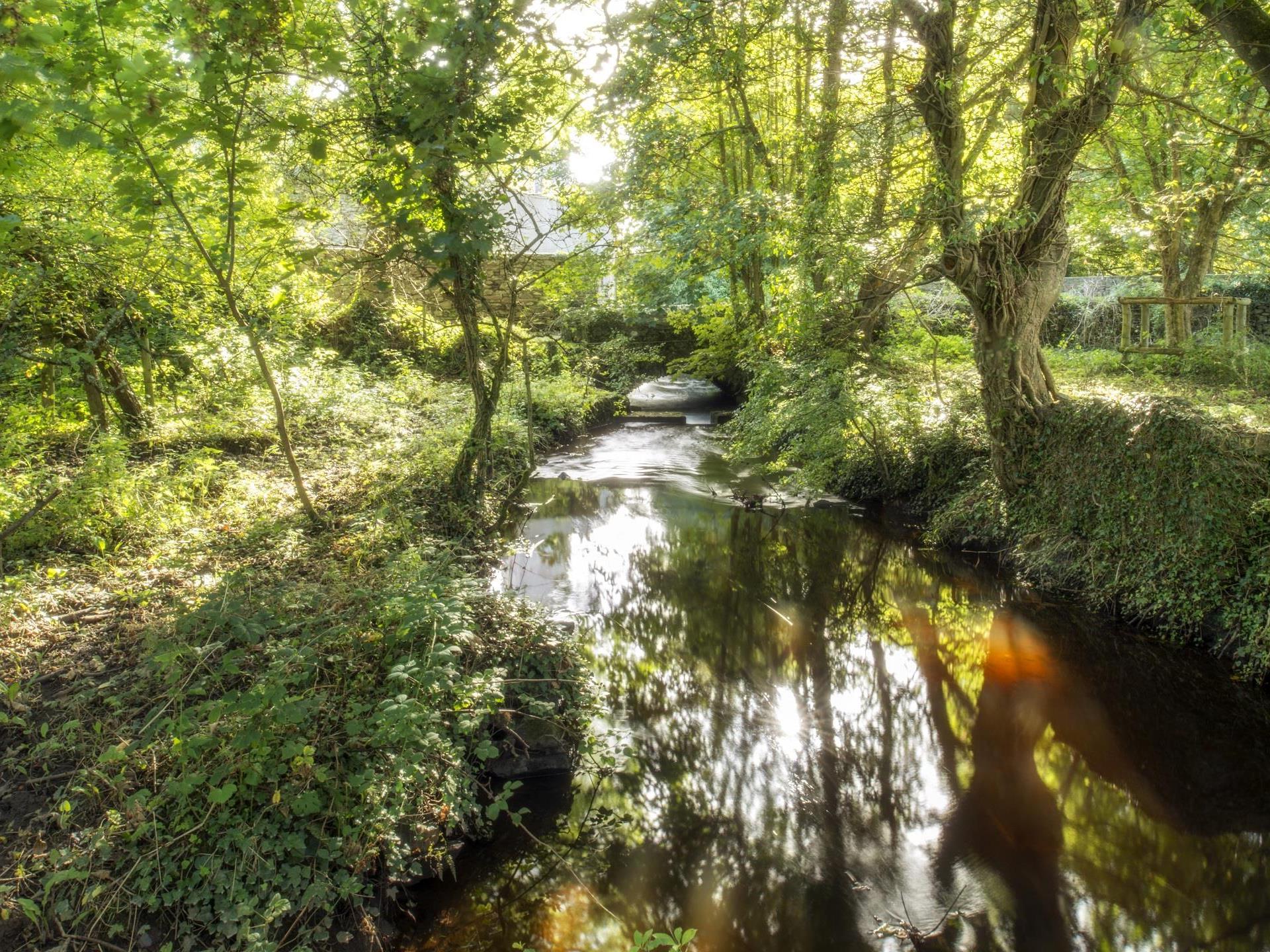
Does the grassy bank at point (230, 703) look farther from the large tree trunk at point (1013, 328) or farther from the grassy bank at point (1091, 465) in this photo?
the large tree trunk at point (1013, 328)

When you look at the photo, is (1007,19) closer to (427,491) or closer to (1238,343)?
A: (1238,343)

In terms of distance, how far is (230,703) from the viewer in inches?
131

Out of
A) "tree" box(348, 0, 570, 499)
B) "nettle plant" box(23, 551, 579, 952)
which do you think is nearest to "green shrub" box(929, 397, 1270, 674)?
"nettle plant" box(23, 551, 579, 952)

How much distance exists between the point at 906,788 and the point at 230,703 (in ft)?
13.4

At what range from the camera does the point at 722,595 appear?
319 inches

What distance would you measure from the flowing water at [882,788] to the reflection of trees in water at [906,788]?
0.05 ft

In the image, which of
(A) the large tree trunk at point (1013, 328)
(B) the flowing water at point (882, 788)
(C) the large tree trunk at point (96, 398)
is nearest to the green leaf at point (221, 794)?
(B) the flowing water at point (882, 788)

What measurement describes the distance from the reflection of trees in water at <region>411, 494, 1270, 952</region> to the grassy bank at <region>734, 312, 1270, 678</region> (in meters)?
0.63

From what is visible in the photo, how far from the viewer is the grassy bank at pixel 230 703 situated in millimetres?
2953

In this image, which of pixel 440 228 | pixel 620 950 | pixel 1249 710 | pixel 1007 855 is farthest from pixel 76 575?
pixel 1249 710

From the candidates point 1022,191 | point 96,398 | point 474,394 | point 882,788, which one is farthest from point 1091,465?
point 96,398

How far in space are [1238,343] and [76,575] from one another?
46.0 ft

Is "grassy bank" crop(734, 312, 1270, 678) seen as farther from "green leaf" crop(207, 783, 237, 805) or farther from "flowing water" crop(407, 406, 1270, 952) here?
"green leaf" crop(207, 783, 237, 805)

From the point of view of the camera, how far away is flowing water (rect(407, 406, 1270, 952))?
378 cm
